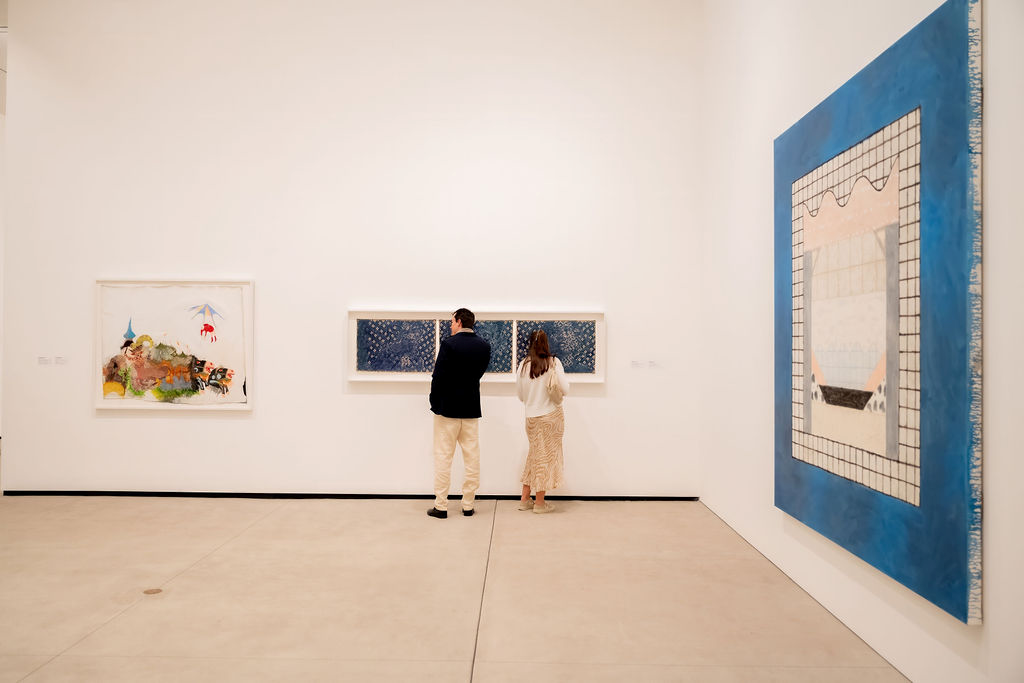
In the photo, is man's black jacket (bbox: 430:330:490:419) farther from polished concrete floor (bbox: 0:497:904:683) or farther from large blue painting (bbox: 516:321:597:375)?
polished concrete floor (bbox: 0:497:904:683)

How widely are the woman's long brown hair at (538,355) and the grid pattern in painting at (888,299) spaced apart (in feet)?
8.51

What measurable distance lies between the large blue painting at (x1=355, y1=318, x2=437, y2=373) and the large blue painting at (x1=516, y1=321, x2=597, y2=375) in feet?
3.21

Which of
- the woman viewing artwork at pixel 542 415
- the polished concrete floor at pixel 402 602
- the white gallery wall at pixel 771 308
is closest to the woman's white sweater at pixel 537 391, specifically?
the woman viewing artwork at pixel 542 415

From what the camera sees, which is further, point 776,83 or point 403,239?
point 403,239

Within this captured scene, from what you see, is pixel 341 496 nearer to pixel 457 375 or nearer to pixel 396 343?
pixel 396 343

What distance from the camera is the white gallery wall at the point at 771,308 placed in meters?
2.38

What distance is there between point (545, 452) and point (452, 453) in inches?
36.7

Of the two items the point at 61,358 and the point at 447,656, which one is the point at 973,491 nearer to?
the point at 447,656

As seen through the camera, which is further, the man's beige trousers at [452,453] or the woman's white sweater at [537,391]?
the woman's white sweater at [537,391]

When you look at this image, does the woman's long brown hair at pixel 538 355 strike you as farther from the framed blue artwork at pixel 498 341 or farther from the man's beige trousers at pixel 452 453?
the man's beige trousers at pixel 452 453

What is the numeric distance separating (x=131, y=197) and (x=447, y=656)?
20.3ft

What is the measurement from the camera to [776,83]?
4.58 meters

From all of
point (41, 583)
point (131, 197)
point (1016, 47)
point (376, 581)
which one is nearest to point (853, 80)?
point (1016, 47)

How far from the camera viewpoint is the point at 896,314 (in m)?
2.99
